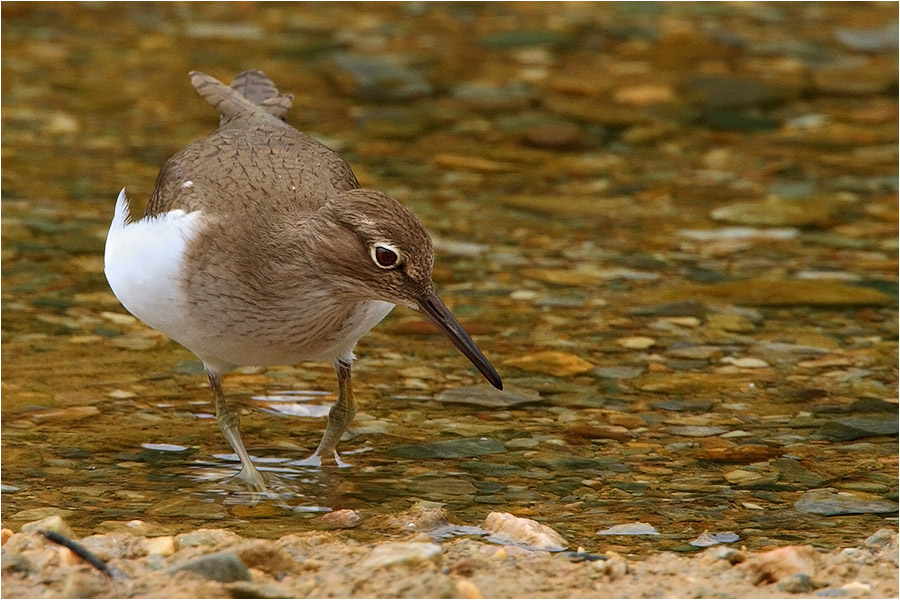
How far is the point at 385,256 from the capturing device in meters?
5.80

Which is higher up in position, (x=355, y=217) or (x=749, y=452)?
(x=355, y=217)

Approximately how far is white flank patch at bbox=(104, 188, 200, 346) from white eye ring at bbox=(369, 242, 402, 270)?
781mm

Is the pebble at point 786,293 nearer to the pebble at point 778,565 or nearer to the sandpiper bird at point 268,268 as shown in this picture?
the sandpiper bird at point 268,268

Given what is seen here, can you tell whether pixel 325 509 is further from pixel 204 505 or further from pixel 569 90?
pixel 569 90

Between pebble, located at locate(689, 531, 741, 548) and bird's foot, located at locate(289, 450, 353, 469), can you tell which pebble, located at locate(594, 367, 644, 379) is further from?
pebble, located at locate(689, 531, 741, 548)

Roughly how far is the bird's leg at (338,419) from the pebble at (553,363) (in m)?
1.23

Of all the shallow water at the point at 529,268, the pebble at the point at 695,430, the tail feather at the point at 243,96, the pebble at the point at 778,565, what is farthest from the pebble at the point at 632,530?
the tail feather at the point at 243,96

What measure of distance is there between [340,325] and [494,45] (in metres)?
7.70

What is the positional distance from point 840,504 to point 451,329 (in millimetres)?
1765

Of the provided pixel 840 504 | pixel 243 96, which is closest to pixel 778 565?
pixel 840 504

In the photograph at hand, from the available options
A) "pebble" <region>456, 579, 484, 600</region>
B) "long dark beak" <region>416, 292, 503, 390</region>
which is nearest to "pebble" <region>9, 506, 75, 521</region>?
"long dark beak" <region>416, 292, 503, 390</region>

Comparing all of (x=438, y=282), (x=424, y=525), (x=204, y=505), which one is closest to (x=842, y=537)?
(x=424, y=525)

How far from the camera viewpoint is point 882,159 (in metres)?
11.0

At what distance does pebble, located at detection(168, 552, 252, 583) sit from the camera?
4.58 meters
